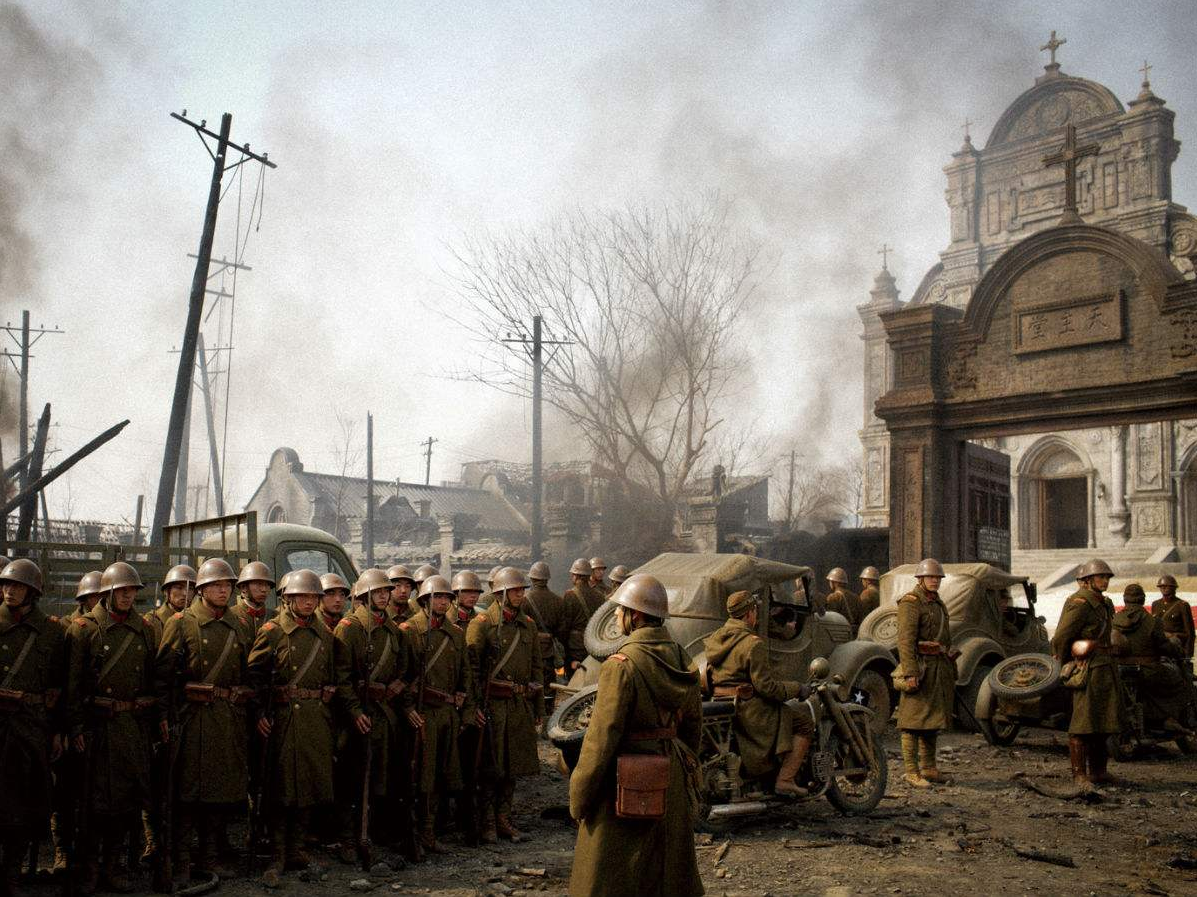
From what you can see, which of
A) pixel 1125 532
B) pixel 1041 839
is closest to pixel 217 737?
→ pixel 1041 839

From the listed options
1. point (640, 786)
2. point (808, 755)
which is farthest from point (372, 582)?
point (640, 786)

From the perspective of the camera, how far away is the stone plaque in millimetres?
17906

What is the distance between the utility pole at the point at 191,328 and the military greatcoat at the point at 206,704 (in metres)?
9.92

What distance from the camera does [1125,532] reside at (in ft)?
104

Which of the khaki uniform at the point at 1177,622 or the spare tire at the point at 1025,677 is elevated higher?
the khaki uniform at the point at 1177,622

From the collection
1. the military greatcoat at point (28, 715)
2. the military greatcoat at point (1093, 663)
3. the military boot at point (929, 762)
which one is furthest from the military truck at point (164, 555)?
the military greatcoat at point (1093, 663)

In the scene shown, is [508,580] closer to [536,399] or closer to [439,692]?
[439,692]

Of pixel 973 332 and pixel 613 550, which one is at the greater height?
pixel 973 332

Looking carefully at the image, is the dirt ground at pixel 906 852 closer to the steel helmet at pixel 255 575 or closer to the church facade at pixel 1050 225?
the steel helmet at pixel 255 575

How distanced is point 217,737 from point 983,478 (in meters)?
17.4

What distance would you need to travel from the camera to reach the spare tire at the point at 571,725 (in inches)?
287

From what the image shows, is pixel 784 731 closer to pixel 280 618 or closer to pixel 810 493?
pixel 280 618

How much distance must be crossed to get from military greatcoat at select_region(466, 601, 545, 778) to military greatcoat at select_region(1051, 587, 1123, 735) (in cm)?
488

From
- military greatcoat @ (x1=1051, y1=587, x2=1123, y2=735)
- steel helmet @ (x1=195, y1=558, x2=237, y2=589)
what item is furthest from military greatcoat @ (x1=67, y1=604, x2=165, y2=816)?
military greatcoat @ (x1=1051, y1=587, x2=1123, y2=735)
